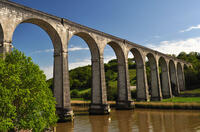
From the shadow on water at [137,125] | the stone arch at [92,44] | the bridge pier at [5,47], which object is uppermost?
the stone arch at [92,44]

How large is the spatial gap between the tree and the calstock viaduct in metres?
5.15

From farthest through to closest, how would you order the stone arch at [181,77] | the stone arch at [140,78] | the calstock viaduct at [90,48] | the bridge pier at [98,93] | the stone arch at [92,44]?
the stone arch at [181,77] < the stone arch at [140,78] < the stone arch at [92,44] < the bridge pier at [98,93] < the calstock viaduct at [90,48]

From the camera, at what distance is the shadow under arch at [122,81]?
28469 millimetres

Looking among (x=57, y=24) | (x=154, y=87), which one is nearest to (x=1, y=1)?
(x=57, y=24)

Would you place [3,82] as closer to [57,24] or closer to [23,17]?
[23,17]

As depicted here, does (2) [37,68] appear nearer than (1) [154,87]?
Yes

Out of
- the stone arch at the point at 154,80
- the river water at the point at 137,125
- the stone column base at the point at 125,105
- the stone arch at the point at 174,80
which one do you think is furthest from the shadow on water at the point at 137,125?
the stone arch at the point at 174,80

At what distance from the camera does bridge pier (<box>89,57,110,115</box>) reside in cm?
2352

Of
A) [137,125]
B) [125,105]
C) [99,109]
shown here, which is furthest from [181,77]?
[137,125]

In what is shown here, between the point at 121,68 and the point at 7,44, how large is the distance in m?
18.7

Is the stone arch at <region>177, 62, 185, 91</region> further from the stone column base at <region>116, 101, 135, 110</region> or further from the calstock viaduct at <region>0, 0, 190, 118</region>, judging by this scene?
the stone column base at <region>116, 101, 135, 110</region>

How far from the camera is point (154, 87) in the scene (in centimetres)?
3678

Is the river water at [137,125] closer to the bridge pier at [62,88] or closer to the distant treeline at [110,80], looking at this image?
the bridge pier at [62,88]

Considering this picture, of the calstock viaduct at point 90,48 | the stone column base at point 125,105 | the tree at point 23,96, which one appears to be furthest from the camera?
the stone column base at point 125,105
